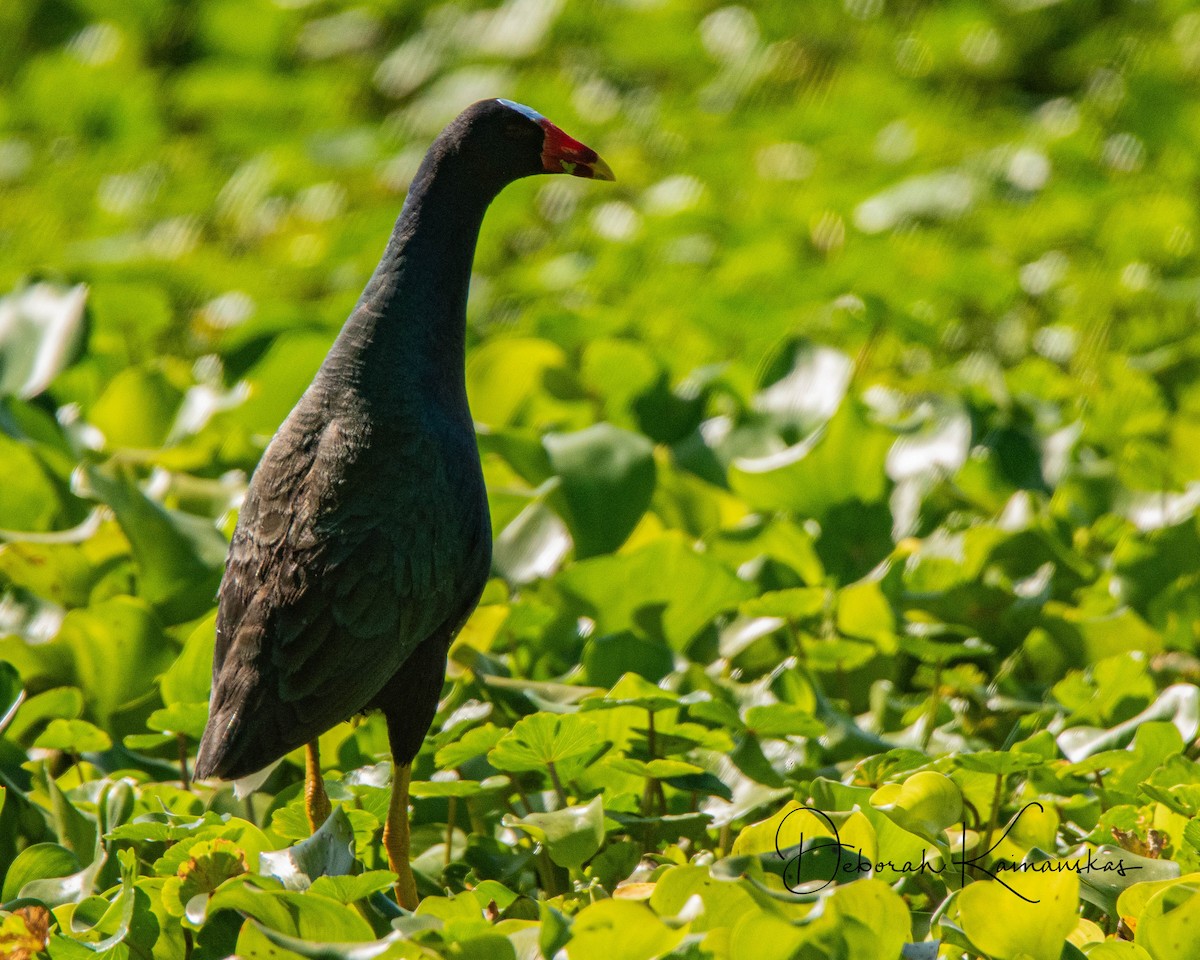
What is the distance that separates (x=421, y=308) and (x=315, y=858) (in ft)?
2.41

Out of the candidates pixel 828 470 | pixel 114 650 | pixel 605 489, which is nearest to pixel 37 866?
pixel 114 650

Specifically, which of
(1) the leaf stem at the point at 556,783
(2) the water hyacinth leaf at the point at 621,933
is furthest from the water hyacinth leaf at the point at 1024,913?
(1) the leaf stem at the point at 556,783

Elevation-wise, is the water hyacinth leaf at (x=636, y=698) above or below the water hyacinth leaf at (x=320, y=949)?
below

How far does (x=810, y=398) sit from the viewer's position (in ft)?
10.8

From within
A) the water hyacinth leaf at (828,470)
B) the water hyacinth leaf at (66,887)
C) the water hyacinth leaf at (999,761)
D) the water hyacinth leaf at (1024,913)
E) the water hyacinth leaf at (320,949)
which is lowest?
the water hyacinth leaf at (828,470)

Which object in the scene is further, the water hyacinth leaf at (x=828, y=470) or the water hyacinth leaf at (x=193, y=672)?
the water hyacinth leaf at (x=828, y=470)

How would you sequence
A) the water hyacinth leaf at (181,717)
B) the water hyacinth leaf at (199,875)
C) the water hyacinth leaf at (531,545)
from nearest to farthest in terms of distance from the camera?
the water hyacinth leaf at (199,875) → the water hyacinth leaf at (181,717) → the water hyacinth leaf at (531,545)

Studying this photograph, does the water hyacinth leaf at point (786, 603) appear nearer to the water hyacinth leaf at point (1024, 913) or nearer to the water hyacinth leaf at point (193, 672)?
the water hyacinth leaf at point (1024, 913)

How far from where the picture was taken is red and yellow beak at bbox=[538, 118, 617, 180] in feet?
6.71

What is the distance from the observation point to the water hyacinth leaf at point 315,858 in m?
1.76

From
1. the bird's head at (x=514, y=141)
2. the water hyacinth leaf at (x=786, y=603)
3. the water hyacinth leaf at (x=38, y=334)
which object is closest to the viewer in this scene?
the bird's head at (x=514, y=141)

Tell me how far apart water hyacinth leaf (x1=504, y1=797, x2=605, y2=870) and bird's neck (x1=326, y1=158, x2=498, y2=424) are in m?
0.55

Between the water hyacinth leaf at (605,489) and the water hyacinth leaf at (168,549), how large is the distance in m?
0.69

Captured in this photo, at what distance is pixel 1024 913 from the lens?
66.2 inches
